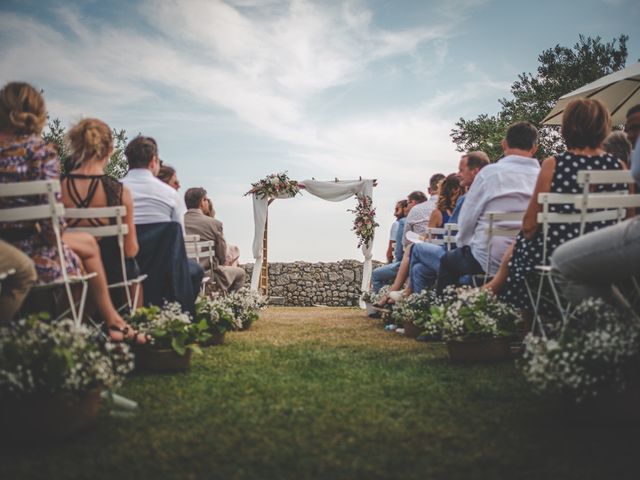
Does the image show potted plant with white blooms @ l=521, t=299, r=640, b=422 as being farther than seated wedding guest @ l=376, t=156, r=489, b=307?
No

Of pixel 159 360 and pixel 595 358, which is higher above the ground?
pixel 595 358

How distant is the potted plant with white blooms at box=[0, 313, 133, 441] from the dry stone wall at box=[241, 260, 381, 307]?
47.4 ft

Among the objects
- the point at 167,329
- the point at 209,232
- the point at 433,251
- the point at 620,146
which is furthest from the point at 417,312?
the point at 209,232

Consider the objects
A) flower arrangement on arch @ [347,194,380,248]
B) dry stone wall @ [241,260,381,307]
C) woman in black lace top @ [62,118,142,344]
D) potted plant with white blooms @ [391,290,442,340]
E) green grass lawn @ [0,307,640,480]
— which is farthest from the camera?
dry stone wall @ [241,260,381,307]

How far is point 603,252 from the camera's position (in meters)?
2.36

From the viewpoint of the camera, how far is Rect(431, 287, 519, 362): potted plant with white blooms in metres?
3.65

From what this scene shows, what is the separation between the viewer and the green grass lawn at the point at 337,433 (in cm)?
186

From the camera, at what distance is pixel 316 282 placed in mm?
17031

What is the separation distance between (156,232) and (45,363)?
2110mm

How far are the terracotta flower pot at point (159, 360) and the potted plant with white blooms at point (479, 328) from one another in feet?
5.50

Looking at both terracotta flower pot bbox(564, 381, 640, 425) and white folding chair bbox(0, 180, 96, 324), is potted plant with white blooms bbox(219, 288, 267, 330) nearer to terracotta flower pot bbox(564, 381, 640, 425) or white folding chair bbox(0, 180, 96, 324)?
white folding chair bbox(0, 180, 96, 324)

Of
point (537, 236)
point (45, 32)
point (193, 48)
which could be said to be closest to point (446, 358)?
point (537, 236)

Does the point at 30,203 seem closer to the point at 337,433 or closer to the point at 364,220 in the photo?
the point at 337,433

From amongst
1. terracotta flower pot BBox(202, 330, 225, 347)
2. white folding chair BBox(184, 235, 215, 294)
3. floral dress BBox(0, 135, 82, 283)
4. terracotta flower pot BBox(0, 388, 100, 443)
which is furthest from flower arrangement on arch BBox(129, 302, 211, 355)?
white folding chair BBox(184, 235, 215, 294)
